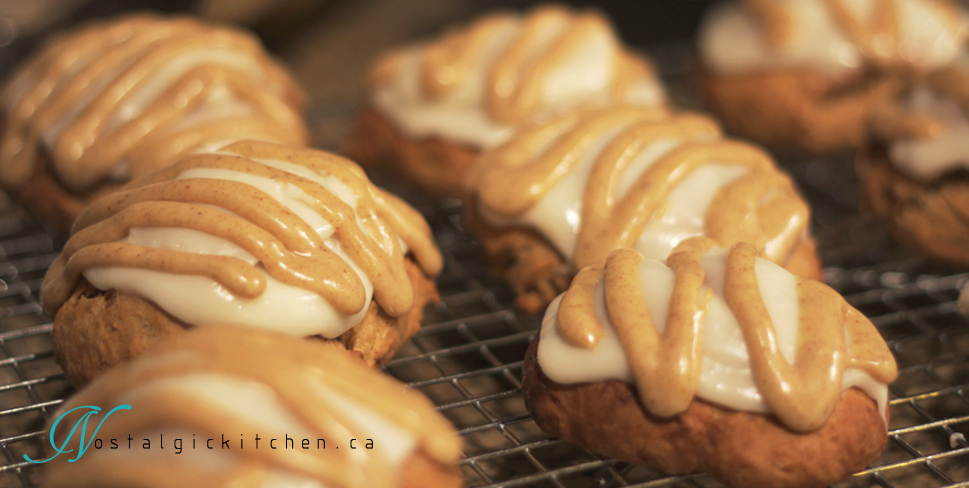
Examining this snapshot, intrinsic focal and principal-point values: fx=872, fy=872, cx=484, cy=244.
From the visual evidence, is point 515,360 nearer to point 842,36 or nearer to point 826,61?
point 826,61

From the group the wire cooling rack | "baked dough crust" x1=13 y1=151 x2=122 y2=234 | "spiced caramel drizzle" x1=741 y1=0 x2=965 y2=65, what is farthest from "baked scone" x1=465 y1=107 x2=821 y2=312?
"baked dough crust" x1=13 y1=151 x2=122 y2=234

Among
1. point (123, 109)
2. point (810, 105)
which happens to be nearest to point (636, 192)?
point (810, 105)

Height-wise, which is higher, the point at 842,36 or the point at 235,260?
the point at 235,260

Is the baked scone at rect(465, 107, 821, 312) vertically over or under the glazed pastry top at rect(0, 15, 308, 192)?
under

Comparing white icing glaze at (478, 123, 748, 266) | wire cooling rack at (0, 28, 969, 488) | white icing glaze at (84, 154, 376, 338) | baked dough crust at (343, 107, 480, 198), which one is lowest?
wire cooling rack at (0, 28, 969, 488)

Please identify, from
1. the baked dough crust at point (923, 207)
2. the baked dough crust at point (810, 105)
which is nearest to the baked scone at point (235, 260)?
the baked dough crust at point (923, 207)

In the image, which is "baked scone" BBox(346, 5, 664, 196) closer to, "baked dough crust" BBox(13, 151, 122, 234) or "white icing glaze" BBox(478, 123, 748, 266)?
"white icing glaze" BBox(478, 123, 748, 266)

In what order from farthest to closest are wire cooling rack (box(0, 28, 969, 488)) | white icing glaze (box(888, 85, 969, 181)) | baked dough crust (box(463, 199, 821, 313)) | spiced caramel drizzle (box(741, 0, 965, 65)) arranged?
spiced caramel drizzle (box(741, 0, 965, 65)), white icing glaze (box(888, 85, 969, 181)), baked dough crust (box(463, 199, 821, 313)), wire cooling rack (box(0, 28, 969, 488))

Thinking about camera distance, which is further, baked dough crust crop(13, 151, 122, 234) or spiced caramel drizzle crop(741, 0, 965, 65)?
spiced caramel drizzle crop(741, 0, 965, 65)
